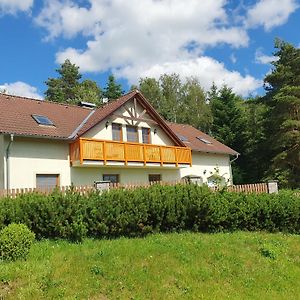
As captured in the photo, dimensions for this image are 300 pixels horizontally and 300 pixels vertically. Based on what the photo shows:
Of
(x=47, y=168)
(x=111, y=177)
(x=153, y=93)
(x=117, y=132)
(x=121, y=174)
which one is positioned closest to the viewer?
(x=47, y=168)

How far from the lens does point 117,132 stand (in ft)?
74.6

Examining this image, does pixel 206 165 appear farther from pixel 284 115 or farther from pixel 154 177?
pixel 284 115

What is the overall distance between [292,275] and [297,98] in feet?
76.7

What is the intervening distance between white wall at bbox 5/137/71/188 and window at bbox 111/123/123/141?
3493 millimetres

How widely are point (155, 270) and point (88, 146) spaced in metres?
12.1

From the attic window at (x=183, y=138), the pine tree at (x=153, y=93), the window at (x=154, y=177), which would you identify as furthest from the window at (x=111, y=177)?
the pine tree at (x=153, y=93)

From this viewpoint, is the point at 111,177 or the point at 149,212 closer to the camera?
the point at 149,212

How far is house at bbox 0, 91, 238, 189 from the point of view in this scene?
1786 centimetres

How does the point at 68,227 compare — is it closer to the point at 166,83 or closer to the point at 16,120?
the point at 16,120

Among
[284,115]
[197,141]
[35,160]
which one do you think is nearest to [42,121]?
[35,160]

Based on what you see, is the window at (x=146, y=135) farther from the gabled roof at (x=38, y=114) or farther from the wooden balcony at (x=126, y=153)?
the gabled roof at (x=38, y=114)

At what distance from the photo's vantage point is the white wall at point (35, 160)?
57.5 feet

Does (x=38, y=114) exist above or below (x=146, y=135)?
above

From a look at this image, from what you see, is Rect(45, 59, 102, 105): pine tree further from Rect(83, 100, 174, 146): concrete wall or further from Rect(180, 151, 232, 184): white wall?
Rect(83, 100, 174, 146): concrete wall
